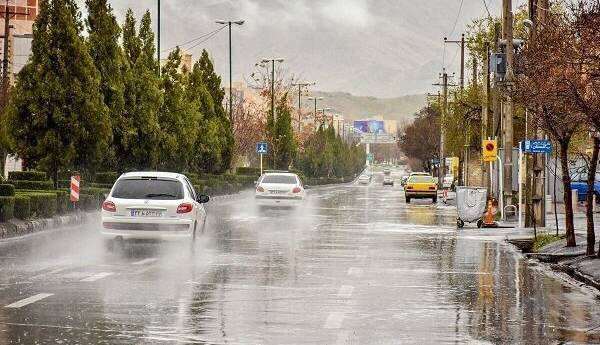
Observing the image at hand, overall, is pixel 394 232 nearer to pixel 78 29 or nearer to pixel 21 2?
pixel 78 29

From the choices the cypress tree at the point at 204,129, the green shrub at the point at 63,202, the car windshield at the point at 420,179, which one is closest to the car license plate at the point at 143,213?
the green shrub at the point at 63,202

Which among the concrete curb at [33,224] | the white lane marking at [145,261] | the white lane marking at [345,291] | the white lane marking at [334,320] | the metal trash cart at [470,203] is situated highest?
the metal trash cart at [470,203]

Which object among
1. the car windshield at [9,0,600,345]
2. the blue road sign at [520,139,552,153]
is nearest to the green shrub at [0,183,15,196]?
the car windshield at [9,0,600,345]

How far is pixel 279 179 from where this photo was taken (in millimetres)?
53500

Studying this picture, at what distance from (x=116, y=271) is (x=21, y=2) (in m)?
104

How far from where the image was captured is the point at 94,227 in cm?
3753

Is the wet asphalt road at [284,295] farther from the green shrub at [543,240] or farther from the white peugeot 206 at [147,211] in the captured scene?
the green shrub at [543,240]

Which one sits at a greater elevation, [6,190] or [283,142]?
[283,142]

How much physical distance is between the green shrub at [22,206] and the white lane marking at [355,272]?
14495 mm

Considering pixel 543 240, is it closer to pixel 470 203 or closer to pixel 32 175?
pixel 470 203

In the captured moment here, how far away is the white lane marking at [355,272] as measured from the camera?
2095 cm

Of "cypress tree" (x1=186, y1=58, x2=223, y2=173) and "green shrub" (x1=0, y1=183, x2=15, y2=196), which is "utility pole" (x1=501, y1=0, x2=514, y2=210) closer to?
"green shrub" (x1=0, y1=183, x2=15, y2=196)

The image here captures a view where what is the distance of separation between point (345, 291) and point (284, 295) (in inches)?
46.5

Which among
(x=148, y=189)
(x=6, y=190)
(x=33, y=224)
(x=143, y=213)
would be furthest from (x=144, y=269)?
(x=6, y=190)
